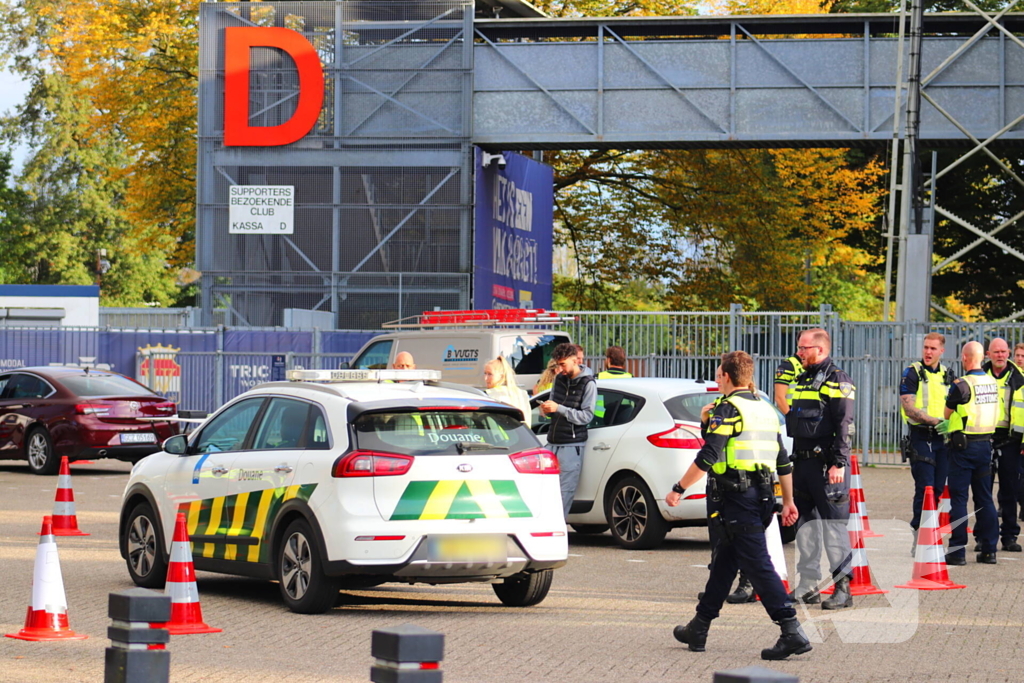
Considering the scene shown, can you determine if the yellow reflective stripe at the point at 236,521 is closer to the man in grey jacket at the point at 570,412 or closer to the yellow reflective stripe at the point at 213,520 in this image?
the yellow reflective stripe at the point at 213,520

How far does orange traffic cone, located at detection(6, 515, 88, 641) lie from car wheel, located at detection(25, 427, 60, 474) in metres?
12.9

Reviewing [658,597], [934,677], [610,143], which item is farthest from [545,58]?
[934,677]

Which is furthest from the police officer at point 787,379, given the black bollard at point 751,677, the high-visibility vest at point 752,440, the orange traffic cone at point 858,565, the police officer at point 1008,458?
the black bollard at point 751,677

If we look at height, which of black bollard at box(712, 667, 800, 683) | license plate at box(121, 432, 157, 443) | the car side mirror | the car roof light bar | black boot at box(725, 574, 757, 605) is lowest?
black boot at box(725, 574, 757, 605)

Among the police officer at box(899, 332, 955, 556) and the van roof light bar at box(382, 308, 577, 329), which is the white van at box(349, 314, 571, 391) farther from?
the police officer at box(899, 332, 955, 556)

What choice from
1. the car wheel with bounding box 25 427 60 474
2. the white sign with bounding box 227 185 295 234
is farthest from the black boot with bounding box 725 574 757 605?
the white sign with bounding box 227 185 295 234

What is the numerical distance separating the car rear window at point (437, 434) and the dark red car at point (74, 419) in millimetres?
12150

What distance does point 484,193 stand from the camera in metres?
29.5

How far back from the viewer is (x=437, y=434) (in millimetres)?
9594

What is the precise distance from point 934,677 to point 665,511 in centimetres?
536

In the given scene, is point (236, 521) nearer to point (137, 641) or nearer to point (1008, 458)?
point (137, 641)

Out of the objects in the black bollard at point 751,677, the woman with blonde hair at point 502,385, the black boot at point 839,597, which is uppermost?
the woman with blonde hair at point 502,385

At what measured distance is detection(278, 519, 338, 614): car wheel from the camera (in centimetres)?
935

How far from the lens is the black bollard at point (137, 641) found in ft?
15.3
